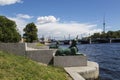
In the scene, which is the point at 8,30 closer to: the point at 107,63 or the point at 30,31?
the point at 30,31

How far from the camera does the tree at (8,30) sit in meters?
45.8

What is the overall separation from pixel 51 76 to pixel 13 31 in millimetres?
35827

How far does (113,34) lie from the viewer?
19500 centimetres

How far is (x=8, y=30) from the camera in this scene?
46938mm

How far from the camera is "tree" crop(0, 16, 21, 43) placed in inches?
1805

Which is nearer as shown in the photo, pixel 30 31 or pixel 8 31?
pixel 8 31

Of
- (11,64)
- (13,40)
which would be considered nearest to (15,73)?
(11,64)

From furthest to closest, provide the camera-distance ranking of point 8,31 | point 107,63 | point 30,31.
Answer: point 30,31, point 8,31, point 107,63

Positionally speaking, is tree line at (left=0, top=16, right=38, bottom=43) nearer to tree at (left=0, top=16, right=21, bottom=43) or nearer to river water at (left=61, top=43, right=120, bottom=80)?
tree at (left=0, top=16, right=21, bottom=43)

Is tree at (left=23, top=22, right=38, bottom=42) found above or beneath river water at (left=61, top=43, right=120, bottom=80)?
above

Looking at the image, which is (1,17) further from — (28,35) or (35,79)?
(35,79)

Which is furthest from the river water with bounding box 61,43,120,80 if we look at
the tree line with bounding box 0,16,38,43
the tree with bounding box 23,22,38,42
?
the tree line with bounding box 0,16,38,43

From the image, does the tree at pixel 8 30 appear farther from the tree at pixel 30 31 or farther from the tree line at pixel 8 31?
the tree at pixel 30 31

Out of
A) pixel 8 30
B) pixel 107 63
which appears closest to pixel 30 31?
pixel 8 30
